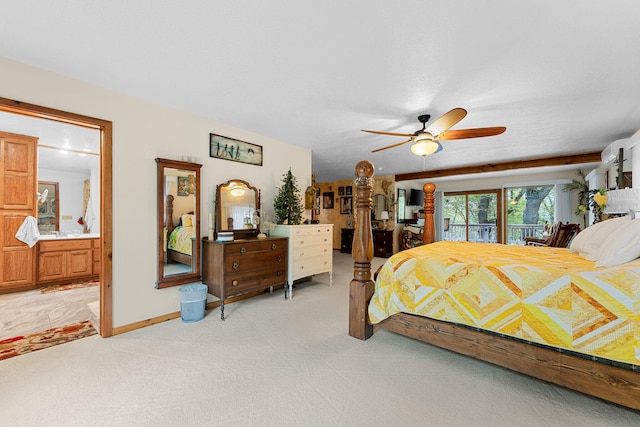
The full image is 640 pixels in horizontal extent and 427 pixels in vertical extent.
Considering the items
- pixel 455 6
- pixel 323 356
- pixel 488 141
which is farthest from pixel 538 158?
pixel 323 356

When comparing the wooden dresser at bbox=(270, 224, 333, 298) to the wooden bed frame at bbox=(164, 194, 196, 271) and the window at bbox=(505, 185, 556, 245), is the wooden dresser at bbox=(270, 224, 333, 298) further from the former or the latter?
the window at bbox=(505, 185, 556, 245)

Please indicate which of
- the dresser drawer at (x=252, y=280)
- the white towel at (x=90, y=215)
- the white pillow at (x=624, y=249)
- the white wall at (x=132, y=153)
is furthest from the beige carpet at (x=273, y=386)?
the white towel at (x=90, y=215)

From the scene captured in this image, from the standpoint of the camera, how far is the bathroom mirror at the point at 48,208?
14.7 feet

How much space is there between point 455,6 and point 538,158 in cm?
514

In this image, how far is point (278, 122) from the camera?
3256 mm

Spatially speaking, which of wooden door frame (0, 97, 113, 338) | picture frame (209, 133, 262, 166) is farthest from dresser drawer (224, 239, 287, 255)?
picture frame (209, 133, 262, 166)

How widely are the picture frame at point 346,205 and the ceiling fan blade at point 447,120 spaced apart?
5.39 meters

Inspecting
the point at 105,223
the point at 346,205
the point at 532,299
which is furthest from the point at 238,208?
the point at 346,205

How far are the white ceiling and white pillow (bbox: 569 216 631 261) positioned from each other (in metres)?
1.23

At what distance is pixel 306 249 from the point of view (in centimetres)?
383

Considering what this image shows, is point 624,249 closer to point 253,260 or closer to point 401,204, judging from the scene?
point 253,260

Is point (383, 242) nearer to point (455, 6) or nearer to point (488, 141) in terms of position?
point (488, 141)

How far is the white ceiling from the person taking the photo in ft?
4.83

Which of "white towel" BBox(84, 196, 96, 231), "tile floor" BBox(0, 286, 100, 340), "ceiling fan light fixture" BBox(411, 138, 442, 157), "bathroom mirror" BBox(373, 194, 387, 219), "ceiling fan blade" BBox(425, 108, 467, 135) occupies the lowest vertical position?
"tile floor" BBox(0, 286, 100, 340)
